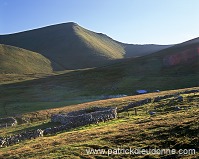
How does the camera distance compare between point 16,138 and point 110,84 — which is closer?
point 16,138

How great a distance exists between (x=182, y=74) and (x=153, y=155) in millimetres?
132228

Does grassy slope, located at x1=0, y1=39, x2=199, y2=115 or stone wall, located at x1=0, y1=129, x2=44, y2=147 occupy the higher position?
grassy slope, located at x1=0, y1=39, x2=199, y2=115

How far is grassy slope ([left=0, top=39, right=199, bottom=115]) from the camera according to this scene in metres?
115

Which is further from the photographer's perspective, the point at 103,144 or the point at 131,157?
the point at 103,144

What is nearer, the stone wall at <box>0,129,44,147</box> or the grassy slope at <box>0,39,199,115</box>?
the stone wall at <box>0,129,44,147</box>

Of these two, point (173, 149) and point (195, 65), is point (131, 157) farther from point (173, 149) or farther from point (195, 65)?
point (195, 65)

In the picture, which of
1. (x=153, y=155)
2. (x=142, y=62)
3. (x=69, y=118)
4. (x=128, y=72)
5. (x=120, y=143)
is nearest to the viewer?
(x=153, y=155)

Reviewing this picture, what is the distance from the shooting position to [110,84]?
14538 centimetres

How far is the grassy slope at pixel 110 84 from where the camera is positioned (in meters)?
115

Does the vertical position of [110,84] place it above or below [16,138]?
above

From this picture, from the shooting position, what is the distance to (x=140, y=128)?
98.5 ft

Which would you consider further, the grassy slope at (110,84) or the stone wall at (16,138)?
the grassy slope at (110,84)

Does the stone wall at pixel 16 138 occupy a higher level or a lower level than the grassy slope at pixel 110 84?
lower

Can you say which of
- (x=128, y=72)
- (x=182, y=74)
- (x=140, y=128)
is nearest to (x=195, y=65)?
(x=182, y=74)
